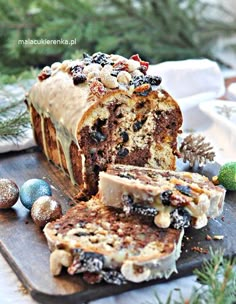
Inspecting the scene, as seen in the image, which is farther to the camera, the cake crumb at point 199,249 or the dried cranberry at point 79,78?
the dried cranberry at point 79,78

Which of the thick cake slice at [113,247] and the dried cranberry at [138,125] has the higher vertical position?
the dried cranberry at [138,125]

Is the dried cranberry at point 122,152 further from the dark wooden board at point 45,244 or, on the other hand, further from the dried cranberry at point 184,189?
the dried cranberry at point 184,189

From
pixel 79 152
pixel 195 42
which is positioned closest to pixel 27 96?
pixel 79 152

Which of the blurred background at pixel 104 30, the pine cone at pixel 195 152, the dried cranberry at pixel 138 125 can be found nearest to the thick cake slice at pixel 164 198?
the dried cranberry at pixel 138 125

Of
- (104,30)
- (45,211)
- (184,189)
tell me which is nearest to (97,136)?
(45,211)

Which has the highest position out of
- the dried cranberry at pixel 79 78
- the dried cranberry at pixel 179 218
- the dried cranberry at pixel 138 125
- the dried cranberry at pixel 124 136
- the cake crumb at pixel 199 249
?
the dried cranberry at pixel 79 78

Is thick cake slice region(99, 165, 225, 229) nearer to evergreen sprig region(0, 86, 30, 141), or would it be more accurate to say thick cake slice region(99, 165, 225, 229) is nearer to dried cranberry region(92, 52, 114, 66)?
dried cranberry region(92, 52, 114, 66)

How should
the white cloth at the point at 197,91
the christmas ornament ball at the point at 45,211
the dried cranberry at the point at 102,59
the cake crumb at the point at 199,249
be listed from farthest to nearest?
the white cloth at the point at 197,91 → the dried cranberry at the point at 102,59 → the christmas ornament ball at the point at 45,211 → the cake crumb at the point at 199,249

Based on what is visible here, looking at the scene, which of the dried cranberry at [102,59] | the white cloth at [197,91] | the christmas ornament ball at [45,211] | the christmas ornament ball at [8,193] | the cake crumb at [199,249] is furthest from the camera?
the white cloth at [197,91]
